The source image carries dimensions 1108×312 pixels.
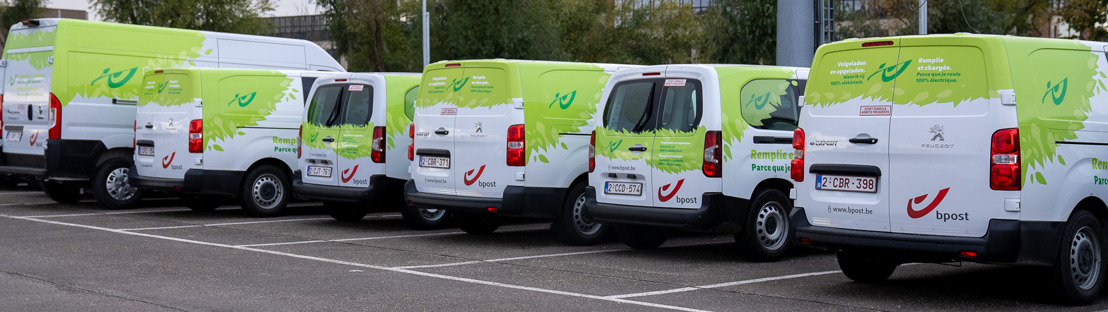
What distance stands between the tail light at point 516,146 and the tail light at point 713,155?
1972mm

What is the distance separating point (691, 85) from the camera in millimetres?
10453

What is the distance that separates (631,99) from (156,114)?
22.7 feet

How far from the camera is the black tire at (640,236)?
11575 millimetres

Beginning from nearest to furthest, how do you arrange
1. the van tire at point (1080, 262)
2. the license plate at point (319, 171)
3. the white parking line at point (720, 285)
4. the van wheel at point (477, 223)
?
the van tire at point (1080, 262) → the white parking line at point (720, 285) → the van wheel at point (477, 223) → the license plate at point (319, 171)

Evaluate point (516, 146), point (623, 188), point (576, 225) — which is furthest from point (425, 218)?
point (623, 188)

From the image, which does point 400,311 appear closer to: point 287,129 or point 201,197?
point 287,129

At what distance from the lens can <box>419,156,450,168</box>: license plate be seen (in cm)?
1216

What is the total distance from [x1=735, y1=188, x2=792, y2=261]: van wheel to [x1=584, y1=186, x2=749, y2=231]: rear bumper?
10 centimetres

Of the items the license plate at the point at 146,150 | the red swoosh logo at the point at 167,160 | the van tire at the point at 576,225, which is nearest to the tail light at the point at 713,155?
the van tire at the point at 576,225

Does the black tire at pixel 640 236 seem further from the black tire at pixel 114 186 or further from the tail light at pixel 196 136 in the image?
the black tire at pixel 114 186

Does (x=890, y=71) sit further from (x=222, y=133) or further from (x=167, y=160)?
(x=167, y=160)

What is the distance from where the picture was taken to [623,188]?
1084 cm

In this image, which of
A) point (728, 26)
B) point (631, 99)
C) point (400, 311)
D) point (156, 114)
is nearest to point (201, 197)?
point (156, 114)

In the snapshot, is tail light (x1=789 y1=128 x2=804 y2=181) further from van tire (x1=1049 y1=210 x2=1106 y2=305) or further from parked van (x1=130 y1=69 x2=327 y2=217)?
parked van (x1=130 y1=69 x2=327 y2=217)
